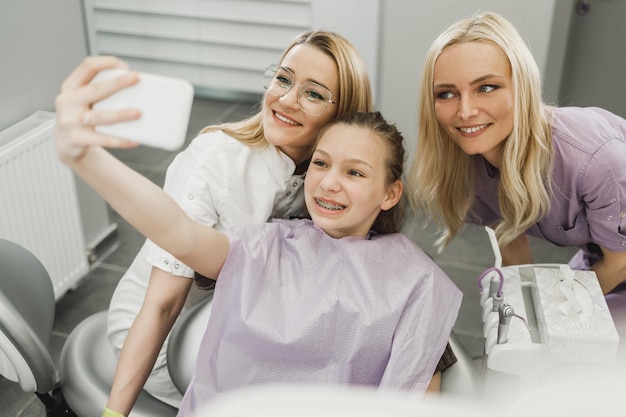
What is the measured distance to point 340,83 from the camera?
5.06 feet

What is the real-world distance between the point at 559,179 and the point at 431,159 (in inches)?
12.3

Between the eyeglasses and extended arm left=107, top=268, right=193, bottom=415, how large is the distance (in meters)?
0.46

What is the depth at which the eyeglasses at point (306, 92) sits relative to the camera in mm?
1510

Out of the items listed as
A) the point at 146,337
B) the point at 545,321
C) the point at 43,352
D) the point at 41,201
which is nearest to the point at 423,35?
the point at 41,201

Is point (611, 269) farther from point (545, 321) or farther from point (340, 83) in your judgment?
point (340, 83)

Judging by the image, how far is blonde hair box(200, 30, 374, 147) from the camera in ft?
5.00

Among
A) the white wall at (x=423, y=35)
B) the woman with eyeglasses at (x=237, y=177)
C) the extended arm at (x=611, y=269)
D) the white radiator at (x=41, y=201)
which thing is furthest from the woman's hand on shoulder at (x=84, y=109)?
the white wall at (x=423, y=35)

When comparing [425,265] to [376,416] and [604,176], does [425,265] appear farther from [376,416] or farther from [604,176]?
[376,416]

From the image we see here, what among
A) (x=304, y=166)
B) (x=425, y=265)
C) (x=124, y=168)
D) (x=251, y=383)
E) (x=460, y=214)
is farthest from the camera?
(x=460, y=214)

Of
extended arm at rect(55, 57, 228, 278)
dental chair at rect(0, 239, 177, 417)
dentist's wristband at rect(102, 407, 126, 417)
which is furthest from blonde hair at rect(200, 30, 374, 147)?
dentist's wristband at rect(102, 407, 126, 417)

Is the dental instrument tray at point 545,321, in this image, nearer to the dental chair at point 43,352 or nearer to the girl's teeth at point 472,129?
the girl's teeth at point 472,129

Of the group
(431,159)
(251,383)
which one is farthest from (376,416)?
(431,159)

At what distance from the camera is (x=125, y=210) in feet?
3.21

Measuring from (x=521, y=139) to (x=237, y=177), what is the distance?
65 cm
